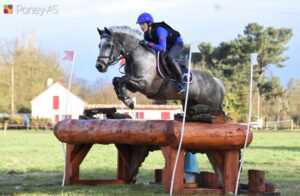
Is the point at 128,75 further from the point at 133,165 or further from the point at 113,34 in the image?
the point at 133,165

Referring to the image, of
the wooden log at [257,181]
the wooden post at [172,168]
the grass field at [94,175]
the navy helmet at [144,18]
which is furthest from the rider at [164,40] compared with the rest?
the grass field at [94,175]

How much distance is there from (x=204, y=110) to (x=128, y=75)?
4.24ft

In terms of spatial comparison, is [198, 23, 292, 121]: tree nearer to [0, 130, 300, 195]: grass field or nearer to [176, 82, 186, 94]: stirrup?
[0, 130, 300, 195]: grass field

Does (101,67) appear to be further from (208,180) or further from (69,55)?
Answer: (208,180)

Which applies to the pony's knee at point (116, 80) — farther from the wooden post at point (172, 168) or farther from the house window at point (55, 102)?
the house window at point (55, 102)

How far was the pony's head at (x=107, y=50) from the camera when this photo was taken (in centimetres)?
901

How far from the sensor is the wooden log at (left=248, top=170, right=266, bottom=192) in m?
8.79

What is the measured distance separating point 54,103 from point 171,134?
61.7 meters

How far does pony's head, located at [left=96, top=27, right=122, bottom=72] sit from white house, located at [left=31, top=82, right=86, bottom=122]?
186 ft

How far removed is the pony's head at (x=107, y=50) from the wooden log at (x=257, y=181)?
8.77ft

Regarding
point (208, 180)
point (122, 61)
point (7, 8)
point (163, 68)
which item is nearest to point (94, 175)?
point (208, 180)

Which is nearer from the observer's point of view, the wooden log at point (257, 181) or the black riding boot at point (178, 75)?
the wooden log at point (257, 181)

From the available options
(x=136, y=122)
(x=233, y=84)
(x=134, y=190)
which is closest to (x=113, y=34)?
(x=136, y=122)

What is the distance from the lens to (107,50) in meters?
9.09
